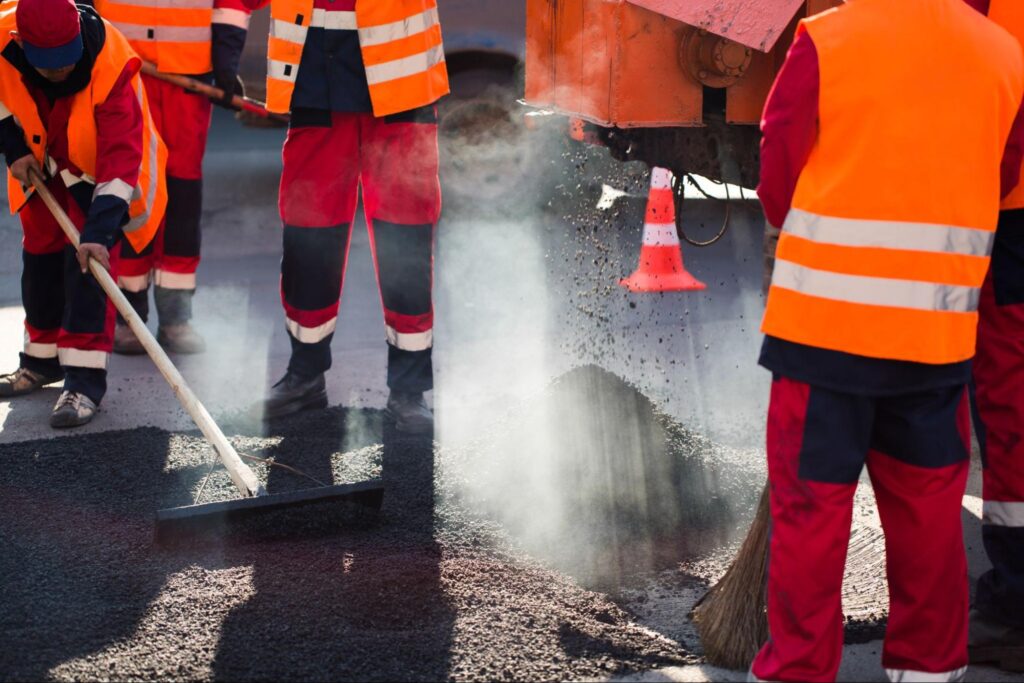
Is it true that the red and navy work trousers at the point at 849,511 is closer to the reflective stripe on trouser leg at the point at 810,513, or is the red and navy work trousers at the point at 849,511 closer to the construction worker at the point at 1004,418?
the reflective stripe on trouser leg at the point at 810,513

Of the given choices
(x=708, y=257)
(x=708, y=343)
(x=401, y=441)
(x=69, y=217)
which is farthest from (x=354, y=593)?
(x=708, y=257)

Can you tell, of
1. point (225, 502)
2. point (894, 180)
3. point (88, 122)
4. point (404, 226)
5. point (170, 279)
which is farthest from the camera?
point (170, 279)

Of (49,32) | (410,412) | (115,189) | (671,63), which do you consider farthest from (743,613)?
(49,32)

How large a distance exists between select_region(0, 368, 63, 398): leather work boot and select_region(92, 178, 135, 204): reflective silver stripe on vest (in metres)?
1.06

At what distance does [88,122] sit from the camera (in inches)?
172

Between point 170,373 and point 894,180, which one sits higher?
point 894,180

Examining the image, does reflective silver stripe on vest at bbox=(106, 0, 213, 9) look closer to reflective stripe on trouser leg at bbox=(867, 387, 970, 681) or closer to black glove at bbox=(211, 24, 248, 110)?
black glove at bbox=(211, 24, 248, 110)

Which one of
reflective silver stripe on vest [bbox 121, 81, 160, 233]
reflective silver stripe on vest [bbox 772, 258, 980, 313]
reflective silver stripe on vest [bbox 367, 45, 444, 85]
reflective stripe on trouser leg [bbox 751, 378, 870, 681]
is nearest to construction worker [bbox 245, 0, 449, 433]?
reflective silver stripe on vest [bbox 367, 45, 444, 85]

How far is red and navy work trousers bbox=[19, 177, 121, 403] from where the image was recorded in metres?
4.63

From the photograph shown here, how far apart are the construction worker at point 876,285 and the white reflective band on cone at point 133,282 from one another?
366 cm

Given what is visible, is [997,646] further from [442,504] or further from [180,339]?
[180,339]

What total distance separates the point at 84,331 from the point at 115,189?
0.67 meters

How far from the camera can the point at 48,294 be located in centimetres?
489

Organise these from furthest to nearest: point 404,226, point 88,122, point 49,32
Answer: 1. point 404,226
2. point 88,122
3. point 49,32
